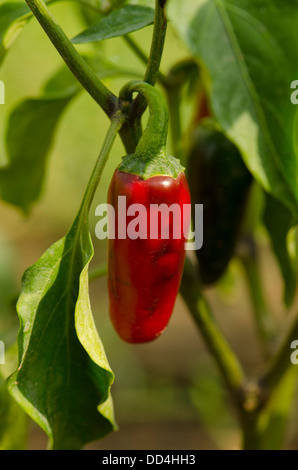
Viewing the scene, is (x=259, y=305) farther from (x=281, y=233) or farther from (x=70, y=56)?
(x=70, y=56)

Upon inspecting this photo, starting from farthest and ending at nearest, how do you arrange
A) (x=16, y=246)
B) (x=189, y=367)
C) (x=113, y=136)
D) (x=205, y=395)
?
(x=16, y=246), (x=189, y=367), (x=205, y=395), (x=113, y=136)

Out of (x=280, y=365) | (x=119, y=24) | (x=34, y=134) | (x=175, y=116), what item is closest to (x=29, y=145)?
(x=34, y=134)

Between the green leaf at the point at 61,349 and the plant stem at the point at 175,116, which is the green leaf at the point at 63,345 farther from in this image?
the plant stem at the point at 175,116

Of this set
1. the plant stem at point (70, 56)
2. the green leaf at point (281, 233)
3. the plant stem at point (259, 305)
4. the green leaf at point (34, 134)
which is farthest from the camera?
the plant stem at point (259, 305)

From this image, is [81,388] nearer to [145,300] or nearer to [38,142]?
[145,300]

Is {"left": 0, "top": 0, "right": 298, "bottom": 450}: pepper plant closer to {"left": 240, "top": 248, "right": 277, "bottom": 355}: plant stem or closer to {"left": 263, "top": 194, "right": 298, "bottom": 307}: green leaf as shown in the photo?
{"left": 263, "top": 194, "right": 298, "bottom": 307}: green leaf

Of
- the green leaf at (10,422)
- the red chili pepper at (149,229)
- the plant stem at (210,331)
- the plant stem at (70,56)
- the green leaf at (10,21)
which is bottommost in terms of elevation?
the green leaf at (10,422)

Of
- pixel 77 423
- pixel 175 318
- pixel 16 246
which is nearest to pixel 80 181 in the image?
pixel 16 246

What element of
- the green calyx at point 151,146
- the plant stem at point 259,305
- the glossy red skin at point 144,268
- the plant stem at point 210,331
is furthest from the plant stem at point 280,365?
the green calyx at point 151,146
